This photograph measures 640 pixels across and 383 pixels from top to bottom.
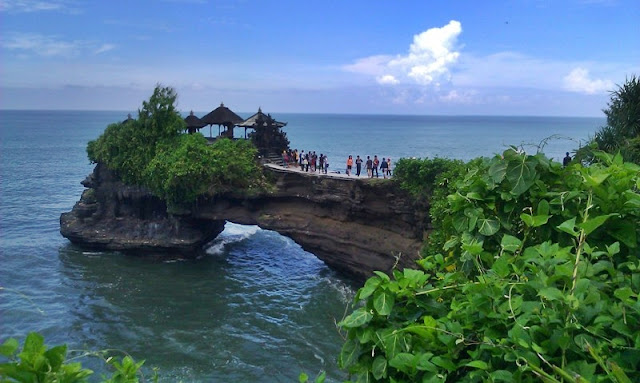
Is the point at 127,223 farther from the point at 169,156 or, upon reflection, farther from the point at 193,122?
the point at 193,122

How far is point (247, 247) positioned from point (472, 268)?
32.2 m

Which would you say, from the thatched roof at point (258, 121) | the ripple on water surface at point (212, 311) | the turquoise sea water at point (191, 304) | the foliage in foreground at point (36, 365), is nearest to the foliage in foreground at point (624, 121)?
the turquoise sea water at point (191, 304)

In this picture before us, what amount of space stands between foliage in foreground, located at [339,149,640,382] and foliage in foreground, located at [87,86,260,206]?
25.1 meters

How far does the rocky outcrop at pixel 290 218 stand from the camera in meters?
25.2

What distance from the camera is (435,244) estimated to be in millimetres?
19406

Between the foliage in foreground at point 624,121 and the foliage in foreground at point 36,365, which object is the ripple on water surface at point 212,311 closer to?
the foliage in foreground at point 624,121

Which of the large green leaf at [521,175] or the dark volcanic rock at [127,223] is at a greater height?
the large green leaf at [521,175]

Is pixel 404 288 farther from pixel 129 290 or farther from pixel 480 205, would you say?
pixel 129 290

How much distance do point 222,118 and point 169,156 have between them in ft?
19.5

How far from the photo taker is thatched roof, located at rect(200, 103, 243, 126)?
35109 millimetres

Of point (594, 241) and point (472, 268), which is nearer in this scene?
point (594, 241)

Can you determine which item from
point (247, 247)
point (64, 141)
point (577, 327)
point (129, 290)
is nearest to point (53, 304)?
point (129, 290)

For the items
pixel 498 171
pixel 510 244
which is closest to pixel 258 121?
pixel 498 171

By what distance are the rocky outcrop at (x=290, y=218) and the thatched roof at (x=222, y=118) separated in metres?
6.77
